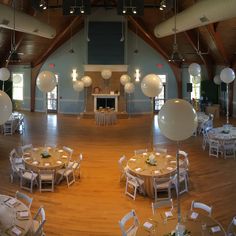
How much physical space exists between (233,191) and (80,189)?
159 inches

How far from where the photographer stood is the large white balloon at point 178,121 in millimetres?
4363

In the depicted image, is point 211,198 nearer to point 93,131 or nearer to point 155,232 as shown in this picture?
point 155,232

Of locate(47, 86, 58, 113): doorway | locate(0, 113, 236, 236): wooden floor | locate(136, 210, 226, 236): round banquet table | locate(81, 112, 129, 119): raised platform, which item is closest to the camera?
locate(136, 210, 226, 236): round banquet table

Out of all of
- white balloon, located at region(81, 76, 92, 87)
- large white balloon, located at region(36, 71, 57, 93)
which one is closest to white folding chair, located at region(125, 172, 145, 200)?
large white balloon, located at region(36, 71, 57, 93)

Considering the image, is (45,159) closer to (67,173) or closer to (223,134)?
(67,173)

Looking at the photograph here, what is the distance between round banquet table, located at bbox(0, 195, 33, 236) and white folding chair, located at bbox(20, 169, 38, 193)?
2229 mm

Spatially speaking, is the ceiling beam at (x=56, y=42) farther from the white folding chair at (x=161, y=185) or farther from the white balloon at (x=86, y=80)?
the white folding chair at (x=161, y=185)

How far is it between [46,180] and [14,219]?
3.12 meters

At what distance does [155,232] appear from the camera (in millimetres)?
5258

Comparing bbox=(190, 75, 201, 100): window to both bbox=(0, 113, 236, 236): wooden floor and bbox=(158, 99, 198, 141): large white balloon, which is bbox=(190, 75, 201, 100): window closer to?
bbox=(0, 113, 236, 236): wooden floor

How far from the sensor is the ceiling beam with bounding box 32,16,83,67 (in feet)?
58.4

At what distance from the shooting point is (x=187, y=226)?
538 centimetres

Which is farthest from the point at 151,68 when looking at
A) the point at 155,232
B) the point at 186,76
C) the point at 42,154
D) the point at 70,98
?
the point at 155,232

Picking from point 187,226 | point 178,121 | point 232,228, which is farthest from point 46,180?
point 178,121
